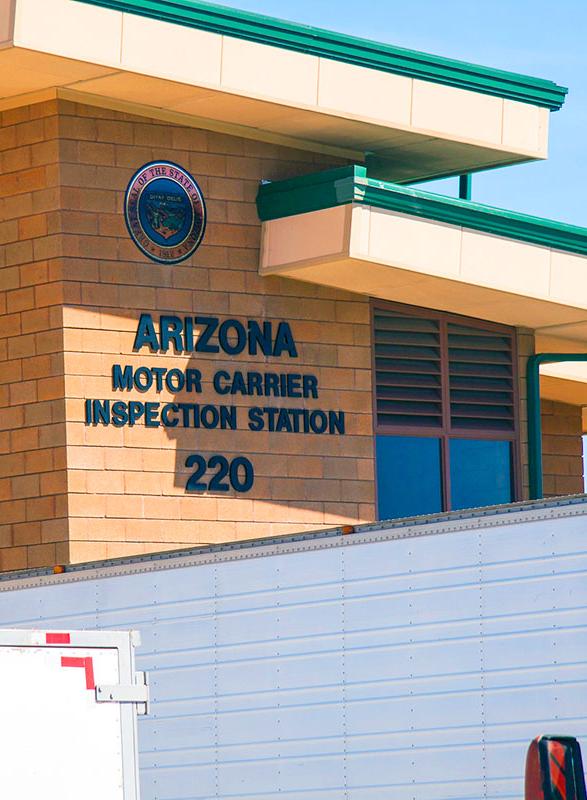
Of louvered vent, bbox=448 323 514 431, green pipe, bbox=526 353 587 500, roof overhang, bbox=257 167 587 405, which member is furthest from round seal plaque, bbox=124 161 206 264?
green pipe, bbox=526 353 587 500

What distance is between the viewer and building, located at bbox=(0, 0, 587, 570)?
60.5 feet

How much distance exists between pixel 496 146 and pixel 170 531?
19.7 feet

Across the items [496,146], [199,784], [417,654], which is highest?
[496,146]

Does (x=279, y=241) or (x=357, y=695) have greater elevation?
(x=279, y=241)

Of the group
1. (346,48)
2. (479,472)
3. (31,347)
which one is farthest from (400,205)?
(479,472)

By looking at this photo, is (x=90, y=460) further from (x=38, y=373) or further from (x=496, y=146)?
(x=496, y=146)

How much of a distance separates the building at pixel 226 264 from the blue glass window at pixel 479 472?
62 centimetres

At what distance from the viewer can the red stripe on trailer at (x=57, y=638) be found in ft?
30.2

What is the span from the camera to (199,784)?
12055mm

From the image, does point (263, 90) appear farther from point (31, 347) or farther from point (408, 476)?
point (408, 476)

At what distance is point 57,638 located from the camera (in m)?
9.23

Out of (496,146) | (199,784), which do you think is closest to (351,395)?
(496,146)

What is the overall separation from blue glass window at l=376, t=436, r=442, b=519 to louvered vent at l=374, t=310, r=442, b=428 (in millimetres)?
233

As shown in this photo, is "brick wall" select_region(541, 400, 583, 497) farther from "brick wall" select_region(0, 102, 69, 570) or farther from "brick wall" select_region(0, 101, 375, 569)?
"brick wall" select_region(0, 102, 69, 570)
